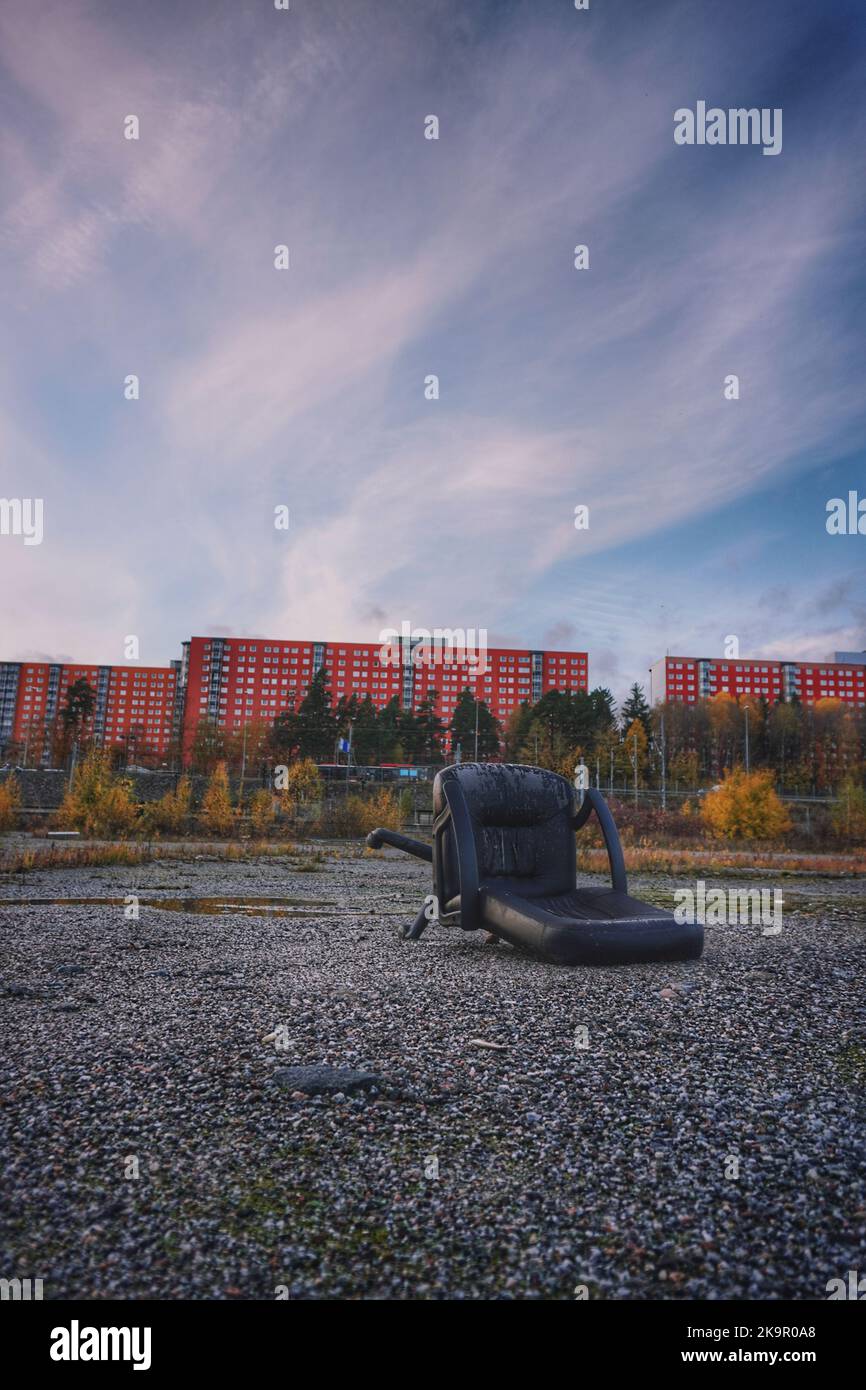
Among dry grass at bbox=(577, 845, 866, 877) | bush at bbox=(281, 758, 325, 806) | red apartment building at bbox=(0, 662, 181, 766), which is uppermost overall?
red apartment building at bbox=(0, 662, 181, 766)

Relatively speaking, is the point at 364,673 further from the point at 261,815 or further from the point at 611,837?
the point at 611,837

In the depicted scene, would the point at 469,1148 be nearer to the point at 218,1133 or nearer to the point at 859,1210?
the point at 218,1133

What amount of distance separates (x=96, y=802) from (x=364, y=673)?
93.4 meters

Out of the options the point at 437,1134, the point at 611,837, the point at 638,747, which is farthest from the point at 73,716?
the point at 437,1134

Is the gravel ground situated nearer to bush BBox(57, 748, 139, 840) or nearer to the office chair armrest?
the office chair armrest

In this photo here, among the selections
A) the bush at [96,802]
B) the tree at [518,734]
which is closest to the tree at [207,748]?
the tree at [518,734]

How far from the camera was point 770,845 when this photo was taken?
33.7m

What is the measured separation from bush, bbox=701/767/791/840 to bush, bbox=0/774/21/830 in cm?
2676

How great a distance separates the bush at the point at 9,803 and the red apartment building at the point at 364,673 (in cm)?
8210

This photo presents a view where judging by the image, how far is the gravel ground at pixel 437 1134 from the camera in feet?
8.72

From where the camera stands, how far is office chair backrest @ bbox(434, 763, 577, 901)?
838 centimetres

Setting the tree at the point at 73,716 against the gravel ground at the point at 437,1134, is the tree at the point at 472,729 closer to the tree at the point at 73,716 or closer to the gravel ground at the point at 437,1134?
the tree at the point at 73,716

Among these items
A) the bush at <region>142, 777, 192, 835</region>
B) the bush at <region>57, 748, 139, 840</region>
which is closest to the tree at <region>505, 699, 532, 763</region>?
the bush at <region>142, 777, 192, 835</region>
